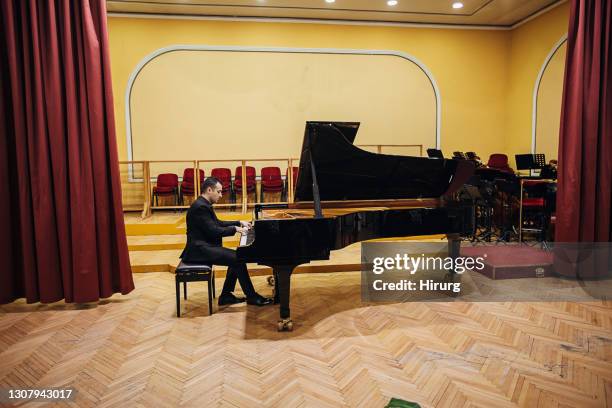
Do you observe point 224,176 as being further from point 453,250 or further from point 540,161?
point 540,161

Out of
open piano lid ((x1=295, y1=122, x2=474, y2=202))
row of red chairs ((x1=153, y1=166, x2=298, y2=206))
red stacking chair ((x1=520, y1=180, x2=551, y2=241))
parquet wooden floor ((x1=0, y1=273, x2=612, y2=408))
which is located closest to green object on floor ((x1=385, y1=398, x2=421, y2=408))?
parquet wooden floor ((x1=0, y1=273, x2=612, y2=408))

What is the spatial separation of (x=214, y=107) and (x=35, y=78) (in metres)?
4.70

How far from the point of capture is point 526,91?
824 cm

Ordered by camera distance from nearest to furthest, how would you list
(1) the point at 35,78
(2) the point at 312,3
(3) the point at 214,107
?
(1) the point at 35,78
(2) the point at 312,3
(3) the point at 214,107

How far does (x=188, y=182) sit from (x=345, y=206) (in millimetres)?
4555

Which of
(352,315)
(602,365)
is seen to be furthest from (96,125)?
(602,365)

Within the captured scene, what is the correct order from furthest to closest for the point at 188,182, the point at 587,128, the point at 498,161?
the point at 498,161
the point at 188,182
the point at 587,128

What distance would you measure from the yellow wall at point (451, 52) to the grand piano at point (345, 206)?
5.02m

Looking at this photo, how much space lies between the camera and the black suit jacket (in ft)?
11.3

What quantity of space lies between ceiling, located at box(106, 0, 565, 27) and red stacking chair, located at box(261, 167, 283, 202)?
117 inches

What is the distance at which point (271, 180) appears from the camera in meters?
7.77

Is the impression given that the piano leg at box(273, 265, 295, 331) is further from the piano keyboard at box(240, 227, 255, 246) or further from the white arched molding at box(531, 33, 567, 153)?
the white arched molding at box(531, 33, 567, 153)

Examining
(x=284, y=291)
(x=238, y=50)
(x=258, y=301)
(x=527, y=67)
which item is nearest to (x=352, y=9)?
(x=238, y=50)

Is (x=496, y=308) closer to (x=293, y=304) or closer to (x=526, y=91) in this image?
(x=293, y=304)
